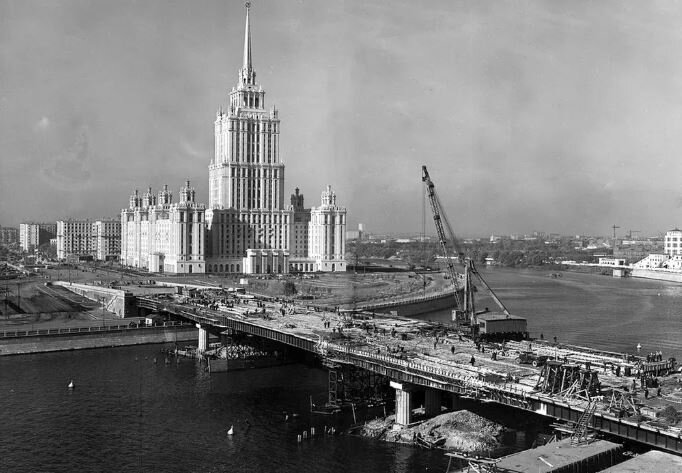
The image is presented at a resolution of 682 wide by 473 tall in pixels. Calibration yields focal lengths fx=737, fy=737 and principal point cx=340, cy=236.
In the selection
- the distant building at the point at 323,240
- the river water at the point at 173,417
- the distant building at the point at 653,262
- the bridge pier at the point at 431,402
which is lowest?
the river water at the point at 173,417

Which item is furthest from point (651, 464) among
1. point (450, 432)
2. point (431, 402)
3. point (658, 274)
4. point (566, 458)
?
point (658, 274)

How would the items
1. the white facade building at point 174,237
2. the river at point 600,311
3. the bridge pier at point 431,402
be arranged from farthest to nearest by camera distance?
the white facade building at point 174,237 → the river at point 600,311 → the bridge pier at point 431,402

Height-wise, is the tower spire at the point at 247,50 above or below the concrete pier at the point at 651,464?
above

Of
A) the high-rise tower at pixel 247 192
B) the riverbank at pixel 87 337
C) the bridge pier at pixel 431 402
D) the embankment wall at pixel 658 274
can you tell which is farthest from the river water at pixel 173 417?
the embankment wall at pixel 658 274

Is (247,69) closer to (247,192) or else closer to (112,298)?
(247,192)

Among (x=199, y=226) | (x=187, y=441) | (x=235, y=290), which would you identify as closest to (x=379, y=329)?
(x=187, y=441)

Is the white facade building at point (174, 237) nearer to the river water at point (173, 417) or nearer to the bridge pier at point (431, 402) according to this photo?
the river water at point (173, 417)

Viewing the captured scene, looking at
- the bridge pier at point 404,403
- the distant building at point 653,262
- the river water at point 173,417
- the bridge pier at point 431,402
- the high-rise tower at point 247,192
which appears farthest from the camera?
the distant building at point 653,262

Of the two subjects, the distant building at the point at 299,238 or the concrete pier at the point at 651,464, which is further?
the distant building at the point at 299,238
